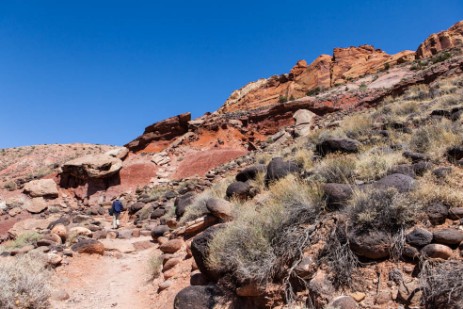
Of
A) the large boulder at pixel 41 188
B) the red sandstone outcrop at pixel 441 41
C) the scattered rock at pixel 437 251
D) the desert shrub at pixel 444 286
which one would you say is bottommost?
the desert shrub at pixel 444 286

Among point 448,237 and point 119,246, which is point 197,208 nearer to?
point 119,246

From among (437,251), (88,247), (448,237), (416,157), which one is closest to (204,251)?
(437,251)

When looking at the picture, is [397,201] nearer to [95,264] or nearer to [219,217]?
[219,217]

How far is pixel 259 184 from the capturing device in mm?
8258

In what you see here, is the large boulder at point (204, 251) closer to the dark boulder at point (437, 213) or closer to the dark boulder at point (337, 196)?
the dark boulder at point (337, 196)

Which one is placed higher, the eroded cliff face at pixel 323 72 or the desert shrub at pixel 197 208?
the eroded cliff face at pixel 323 72

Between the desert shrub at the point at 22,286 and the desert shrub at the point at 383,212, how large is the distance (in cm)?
528

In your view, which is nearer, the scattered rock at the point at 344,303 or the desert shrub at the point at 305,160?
the scattered rock at the point at 344,303

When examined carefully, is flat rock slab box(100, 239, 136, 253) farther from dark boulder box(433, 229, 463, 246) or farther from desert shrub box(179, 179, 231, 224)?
dark boulder box(433, 229, 463, 246)

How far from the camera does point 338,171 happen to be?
6.04 meters

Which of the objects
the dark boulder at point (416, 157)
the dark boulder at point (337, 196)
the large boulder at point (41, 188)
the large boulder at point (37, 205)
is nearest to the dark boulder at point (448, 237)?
the dark boulder at point (337, 196)

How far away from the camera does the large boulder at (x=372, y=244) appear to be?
3723 mm

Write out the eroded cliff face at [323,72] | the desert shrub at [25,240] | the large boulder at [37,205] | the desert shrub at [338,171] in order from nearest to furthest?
the desert shrub at [338,171] → the desert shrub at [25,240] → the large boulder at [37,205] → the eroded cliff face at [323,72]

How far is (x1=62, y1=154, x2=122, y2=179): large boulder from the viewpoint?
1983 centimetres
